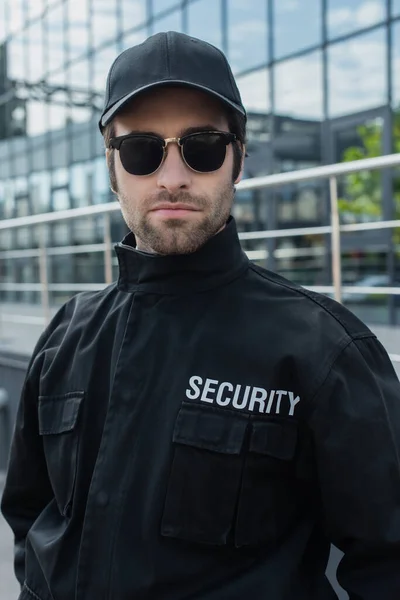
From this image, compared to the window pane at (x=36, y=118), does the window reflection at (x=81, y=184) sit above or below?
below

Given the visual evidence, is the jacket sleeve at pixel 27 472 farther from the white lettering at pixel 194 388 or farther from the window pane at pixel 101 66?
the window pane at pixel 101 66

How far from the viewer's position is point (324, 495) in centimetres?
116

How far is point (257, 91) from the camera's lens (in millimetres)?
10594

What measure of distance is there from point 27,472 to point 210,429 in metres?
0.58

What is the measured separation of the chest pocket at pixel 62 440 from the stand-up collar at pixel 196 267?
27cm

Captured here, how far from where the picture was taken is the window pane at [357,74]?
8.61 metres

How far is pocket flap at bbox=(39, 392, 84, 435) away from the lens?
1.33 metres

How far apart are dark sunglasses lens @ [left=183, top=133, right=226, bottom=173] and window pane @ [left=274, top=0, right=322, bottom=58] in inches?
354

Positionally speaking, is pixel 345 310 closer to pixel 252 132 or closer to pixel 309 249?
pixel 309 249

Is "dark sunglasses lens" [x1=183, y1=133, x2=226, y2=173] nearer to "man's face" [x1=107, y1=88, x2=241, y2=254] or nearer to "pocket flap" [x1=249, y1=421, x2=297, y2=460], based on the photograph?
"man's face" [x1=107, y1=88, x2=241, y2=254]

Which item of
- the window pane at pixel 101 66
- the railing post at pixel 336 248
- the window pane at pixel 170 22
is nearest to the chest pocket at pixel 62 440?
the railing post at pixel 336 248

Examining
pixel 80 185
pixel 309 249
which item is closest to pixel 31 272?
pixel 80 185

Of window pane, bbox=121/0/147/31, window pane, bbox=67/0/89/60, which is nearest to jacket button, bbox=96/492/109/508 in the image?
window pane, bbox=121/0/147/31

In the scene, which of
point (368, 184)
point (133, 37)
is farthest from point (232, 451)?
point (133, 37)
